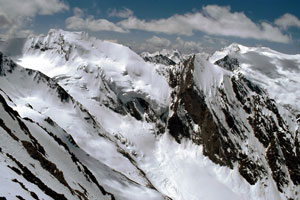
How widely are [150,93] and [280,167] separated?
100 meters

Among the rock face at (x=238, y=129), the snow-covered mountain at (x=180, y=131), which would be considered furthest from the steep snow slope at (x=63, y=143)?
the rock face at (x=238, y=129)

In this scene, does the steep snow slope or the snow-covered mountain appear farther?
the snow-covered mountain

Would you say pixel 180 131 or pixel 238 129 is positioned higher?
pixel 180 131

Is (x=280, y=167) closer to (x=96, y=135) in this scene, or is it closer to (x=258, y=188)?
(x=258, y=188)

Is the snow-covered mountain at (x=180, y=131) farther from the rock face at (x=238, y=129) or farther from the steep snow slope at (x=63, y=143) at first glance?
the rock face at (x=238, y=129)

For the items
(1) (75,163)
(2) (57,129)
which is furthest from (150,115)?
(1) (75,163)

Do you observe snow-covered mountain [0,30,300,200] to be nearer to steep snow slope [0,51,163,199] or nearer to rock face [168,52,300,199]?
steep snow slope [0,51,163,199]

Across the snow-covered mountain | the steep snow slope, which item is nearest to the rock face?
the snow-covered mountain

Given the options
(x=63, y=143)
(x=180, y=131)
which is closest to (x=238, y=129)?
(x=180, y=131)

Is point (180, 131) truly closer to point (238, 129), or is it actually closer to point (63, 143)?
point (238, 129)

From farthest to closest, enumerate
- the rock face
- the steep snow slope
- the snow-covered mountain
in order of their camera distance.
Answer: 1. the rock face
2. the snow-covered mountain
3. the steep snow slope

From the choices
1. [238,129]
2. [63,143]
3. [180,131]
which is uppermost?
[63,143]

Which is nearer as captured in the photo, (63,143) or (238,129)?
(63,143)

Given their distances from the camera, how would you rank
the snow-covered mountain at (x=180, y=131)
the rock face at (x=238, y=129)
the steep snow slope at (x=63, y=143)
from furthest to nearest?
the rock face at (x=238, y=129) → the snow-covered mountain at (x=180, y=131) → the steep snow slope at (x=63, y=143)
